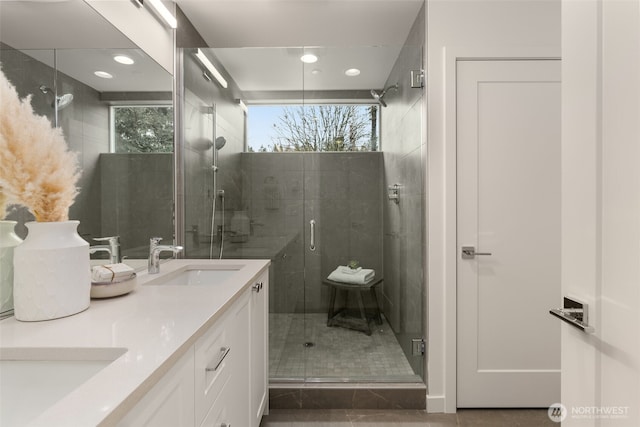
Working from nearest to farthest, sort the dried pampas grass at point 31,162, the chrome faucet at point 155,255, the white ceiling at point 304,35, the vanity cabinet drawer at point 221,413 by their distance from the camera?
1. the dried pampas grass at point 31,162
2. the vanity cabinet drawer at point 221,413
3. the chrome faucet at point 155,255
4. the white ceiling at point 304,35

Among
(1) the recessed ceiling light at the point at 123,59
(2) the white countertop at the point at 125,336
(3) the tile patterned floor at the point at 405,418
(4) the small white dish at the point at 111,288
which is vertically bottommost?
(3) the tile patterned floor at the point at 405,418

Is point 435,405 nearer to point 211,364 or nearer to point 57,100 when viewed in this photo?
point 211,364

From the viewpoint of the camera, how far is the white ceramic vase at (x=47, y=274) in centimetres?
92

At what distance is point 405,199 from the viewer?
2.37 m

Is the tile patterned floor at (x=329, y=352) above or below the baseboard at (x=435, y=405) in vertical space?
above

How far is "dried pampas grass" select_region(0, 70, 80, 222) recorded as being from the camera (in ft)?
2.93

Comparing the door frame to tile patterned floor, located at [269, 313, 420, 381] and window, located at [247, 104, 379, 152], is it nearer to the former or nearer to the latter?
tile patterned floor, located at [269, 313, 420, 381]

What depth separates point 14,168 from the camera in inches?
35.5

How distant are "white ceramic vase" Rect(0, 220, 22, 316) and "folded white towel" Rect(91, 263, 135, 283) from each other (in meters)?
0.22

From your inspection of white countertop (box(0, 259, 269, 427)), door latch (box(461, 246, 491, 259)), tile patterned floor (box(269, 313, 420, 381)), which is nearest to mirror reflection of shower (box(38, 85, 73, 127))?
white countertop (box(0, 259, 269, 427))

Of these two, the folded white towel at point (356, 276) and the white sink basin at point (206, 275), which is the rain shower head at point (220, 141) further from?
the folded white towel at point (356, 276)

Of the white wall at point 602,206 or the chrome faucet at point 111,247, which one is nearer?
the white wall at point 602,206

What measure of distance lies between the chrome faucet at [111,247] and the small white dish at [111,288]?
0.82 ft

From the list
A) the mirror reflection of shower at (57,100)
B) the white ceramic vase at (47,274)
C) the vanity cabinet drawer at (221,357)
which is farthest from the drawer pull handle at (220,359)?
the mirror reflection of shower at (57,100)
